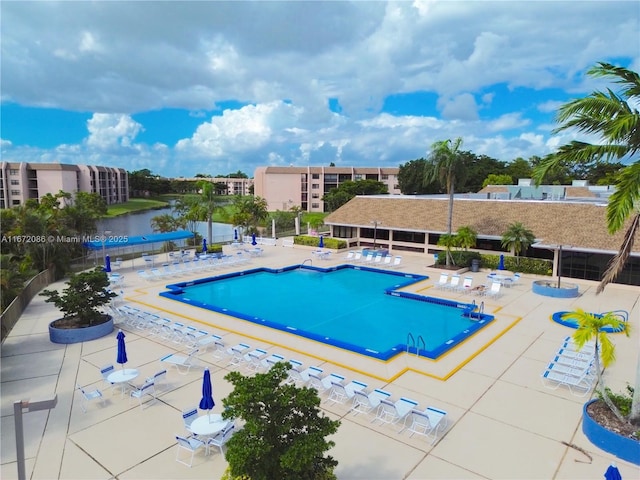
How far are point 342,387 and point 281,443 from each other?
4350mm

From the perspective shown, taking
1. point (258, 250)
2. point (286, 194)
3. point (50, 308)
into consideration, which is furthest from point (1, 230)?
point (286, 194)

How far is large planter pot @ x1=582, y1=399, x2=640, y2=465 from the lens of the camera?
8.03 meters

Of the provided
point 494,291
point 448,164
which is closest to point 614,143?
point 494,291

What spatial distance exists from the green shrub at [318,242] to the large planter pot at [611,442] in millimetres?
24177

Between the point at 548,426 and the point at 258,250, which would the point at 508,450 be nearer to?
the point at 548,426

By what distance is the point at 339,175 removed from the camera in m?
89.2

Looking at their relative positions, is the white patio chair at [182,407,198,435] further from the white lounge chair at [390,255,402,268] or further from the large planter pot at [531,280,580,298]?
the white lounge chair at [390,255,402,268]

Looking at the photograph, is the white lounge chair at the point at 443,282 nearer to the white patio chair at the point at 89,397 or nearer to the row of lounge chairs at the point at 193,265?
the row of lounge chairs at the point at 193,265

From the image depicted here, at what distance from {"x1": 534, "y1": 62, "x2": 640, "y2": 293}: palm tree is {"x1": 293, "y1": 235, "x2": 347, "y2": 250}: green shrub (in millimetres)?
23586

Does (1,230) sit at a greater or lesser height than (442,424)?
greater

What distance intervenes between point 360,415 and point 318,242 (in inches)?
950

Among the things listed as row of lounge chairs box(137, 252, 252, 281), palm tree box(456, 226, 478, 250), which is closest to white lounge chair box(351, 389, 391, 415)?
row of lounge chairs box(137, 252, 252, 281)

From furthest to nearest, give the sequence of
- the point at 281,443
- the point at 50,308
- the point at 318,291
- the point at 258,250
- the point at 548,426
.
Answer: the point at 258,250
the point at 318,291
the point at 50,308
the point at 548,426
the point at 281,443

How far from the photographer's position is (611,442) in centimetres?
830
